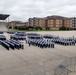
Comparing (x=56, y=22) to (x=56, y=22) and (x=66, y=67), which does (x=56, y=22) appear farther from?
(x=66, y=67)

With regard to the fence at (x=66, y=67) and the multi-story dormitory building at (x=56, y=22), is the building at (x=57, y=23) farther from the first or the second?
the fence at (x=66, y=67)

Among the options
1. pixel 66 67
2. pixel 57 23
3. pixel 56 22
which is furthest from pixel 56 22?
pixel 66 67

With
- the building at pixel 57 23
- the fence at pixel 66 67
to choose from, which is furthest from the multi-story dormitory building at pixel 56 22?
the fence at pixel 66 67

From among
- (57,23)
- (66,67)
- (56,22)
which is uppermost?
(56,22)

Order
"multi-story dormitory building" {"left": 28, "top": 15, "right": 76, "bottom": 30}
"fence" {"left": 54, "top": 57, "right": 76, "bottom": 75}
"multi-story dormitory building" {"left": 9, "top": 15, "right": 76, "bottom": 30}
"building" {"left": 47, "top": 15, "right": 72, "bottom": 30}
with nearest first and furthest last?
"fence" {"left": 54, "top": 57, "right": 76, "bottom": 75} < "multi-story dormitory building" {"left": 9, "top": 15, "right": 76, "bottom": 30} < "multi-story dormitory building" {"left": 28, "top": 15, "right": 76, "bottom": 30} < "building" {"left": 47, "top": 15, "right": 72, "bottom": 30}

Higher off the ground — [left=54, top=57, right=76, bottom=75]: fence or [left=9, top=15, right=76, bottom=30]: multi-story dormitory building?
[left=9, top=15, right=76, bottom=30]: multi-story dormitory building

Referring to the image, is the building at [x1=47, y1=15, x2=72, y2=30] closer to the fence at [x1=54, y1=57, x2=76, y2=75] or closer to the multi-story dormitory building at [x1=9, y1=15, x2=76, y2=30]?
the multi-story dormitory building at [x1=9, y1=15, x2=76, y2=30]

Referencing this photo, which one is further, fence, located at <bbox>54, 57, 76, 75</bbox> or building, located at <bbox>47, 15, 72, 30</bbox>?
building, located at <bbox>47, 15, 72, 30</bbox>

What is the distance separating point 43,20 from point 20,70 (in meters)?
141

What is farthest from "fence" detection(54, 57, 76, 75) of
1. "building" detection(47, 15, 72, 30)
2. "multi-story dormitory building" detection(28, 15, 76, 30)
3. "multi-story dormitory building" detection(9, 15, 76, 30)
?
"building" detection(47, 15, 72, 30)

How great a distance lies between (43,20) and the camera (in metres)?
154

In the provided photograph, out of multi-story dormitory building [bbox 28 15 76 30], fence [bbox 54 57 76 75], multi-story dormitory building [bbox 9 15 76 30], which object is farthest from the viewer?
multi-story dormitory building [bbox 28 15 76 30]

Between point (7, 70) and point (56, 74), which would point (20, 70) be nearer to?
point (7, 70)

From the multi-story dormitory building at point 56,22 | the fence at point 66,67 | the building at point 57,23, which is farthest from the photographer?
the building at point 57,23
